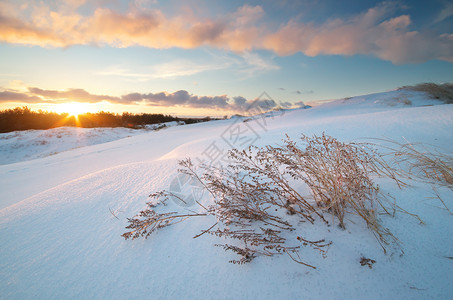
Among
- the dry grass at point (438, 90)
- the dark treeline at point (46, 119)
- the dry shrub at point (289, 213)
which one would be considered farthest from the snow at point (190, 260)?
the dark treeline at point (46, 119)

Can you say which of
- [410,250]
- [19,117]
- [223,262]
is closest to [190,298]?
[223,262]

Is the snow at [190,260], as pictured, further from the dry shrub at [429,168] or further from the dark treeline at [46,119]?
the dark treeline at [46,119]

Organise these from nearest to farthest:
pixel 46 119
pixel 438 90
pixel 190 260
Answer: pixel 190 260, pixel 438 90, pixel 46 119

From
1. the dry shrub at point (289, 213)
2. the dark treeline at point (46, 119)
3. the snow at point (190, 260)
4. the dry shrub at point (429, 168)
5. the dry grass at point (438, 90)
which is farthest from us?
the dark treeline at point (46, 119)

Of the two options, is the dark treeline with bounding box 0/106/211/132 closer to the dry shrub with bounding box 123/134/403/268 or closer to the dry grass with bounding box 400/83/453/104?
the dry shrub with bounding box 123/134/403/268

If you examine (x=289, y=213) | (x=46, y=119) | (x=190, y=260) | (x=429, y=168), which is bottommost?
(x=190, y=260)

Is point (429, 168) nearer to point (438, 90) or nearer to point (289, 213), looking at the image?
point (289, 213)

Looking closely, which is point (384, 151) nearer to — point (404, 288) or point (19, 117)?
point (404, 288)

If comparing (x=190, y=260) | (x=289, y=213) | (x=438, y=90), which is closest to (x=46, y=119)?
(x=190, y=260)

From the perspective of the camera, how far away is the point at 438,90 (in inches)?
283

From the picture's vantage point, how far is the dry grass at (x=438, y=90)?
692 cm

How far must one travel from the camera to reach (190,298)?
1.00 meters

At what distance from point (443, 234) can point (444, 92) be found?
373 inches

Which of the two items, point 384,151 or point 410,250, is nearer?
point 410,250
